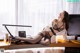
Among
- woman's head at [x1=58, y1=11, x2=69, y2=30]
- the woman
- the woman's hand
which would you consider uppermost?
woman's head at [x1=58, y1=11, x2=69, y2=30]

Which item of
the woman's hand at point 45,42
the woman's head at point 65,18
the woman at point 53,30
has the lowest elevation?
the woman's hand at point 45,42

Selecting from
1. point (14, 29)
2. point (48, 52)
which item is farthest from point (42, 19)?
point (48, 52)

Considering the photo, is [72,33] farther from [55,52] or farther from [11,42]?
[11,42]

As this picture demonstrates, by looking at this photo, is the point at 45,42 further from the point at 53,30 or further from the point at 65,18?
the point at 65,18

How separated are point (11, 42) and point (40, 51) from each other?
58 centimetres

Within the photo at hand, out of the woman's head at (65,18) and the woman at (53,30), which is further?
the woman's head at (65,18)

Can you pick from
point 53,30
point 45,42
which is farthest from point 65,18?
point 45,42

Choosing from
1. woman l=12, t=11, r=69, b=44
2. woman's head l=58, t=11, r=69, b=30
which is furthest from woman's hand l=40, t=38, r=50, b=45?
woman's head l=58, t=11, r=69, b=30

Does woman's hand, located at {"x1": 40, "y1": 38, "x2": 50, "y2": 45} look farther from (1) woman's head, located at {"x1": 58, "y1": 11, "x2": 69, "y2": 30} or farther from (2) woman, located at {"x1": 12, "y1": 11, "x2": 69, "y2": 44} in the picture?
(1) woman's head, located at {"x1": 58, "y1": 11, "x2": 69, "y2": 30}

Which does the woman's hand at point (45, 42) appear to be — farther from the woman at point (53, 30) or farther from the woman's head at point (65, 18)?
the woman's head at point (65, 18)

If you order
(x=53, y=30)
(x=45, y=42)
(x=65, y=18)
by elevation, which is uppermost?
(x=65, y=18)

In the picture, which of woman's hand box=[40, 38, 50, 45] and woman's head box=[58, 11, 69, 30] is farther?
woman's head box=[58, 11, 69, 30]

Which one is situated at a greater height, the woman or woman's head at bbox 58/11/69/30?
woman's head at bbox 58/11/69/30

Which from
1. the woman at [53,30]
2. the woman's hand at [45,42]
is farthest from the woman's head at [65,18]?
the woman's hand at [45,42]
